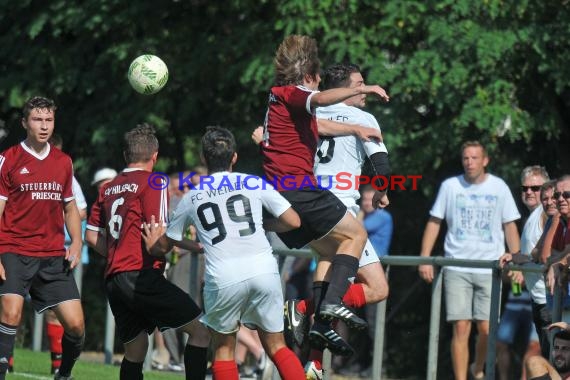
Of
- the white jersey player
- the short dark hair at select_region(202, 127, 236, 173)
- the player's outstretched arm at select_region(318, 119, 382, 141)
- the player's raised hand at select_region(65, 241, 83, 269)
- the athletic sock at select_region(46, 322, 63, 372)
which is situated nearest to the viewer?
the short dark hair at select_region(202, 127, 236, 173)

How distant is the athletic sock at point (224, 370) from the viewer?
8359mm

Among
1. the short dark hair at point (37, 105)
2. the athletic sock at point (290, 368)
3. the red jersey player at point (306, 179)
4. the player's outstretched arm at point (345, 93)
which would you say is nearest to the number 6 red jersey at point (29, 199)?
the short dark hair at point (37, 105)

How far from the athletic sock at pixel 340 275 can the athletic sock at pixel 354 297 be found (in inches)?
23.5

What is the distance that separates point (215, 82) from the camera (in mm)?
16172

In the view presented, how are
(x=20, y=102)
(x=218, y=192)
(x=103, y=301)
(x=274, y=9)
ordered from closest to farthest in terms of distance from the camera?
(x=218, y=192), (x=274, y=9), (x=20, y=102), (x=103, y=301)

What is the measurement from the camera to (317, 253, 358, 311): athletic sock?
864cm

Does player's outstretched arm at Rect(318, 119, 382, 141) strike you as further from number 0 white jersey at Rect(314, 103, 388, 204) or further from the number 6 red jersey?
the number 6 red jersey

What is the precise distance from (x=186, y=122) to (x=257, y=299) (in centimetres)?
899

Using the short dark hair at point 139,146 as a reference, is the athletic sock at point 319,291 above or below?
below

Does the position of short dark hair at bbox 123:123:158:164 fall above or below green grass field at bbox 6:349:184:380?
above

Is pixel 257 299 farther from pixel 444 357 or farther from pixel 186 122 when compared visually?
pixel 186 122

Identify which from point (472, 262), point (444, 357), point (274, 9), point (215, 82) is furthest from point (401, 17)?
point (472, 262)

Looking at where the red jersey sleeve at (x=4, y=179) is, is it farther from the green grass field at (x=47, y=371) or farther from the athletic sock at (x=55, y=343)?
the athletic sock at (x=55, y=343)

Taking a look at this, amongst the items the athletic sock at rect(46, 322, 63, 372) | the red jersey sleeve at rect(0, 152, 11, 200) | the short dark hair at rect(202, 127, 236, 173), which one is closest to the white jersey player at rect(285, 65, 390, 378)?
the short dark hair at rect(202, 127, 236, 173)
